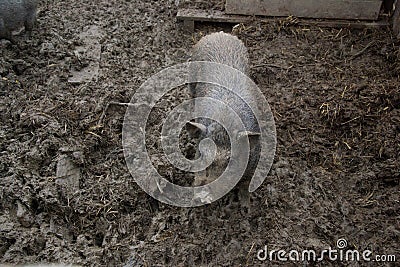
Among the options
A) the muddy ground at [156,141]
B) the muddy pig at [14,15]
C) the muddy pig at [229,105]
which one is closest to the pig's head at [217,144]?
the muddy pig at [229,105]

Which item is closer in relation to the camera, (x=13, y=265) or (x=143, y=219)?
(x=13, y=265)

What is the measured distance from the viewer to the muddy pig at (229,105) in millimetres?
3127

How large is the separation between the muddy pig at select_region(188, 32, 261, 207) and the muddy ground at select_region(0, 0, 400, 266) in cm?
28

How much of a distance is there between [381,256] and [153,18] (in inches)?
130

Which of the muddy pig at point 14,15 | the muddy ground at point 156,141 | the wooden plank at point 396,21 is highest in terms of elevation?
the wooden plank at point 396,21

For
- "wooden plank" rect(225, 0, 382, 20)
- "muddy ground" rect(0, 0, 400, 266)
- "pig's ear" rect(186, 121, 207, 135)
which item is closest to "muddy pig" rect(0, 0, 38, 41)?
"muddy ground" rect(0, 0, 400, 266)

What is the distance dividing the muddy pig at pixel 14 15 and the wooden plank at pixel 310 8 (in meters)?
1.89

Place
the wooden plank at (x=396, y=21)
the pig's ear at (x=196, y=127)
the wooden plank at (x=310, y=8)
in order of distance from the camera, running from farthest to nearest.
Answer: the wooden plank at (x=310, y=8) < the wooden plank at (x=396, y=21) < the pig's ear at (x=196, y=127)

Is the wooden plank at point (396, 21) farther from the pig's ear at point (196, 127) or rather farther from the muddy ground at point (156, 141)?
the pig's ear at point (196, 127)

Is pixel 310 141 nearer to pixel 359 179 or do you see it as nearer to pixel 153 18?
pixel 359 179

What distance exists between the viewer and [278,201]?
3.34 meters

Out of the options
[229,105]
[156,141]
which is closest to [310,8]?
[229,105]

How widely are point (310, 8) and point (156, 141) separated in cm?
227

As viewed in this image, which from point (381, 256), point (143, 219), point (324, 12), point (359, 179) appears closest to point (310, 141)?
point (359, 179)
